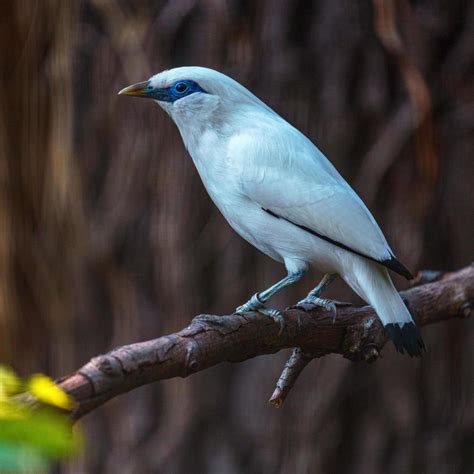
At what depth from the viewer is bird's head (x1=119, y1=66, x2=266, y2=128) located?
2143 mm

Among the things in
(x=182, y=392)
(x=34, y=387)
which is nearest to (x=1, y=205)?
(x=182, y=392)

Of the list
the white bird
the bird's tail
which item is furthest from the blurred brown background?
the bird's tail

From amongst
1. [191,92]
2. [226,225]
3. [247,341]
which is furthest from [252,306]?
[226,225]

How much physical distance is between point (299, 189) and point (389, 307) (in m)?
0.38

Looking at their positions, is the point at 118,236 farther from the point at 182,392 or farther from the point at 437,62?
the point at 437,62

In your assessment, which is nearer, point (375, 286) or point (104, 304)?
point (375, 286)

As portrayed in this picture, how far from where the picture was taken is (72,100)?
3268 millimetres

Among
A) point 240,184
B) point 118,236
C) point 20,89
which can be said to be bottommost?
point 118,236

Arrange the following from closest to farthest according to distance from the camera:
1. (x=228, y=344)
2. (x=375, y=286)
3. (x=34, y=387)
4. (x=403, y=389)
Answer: (x=34, y=387) < (x=228, y=344) < (x=375, y=286) < (x=403, y=389)

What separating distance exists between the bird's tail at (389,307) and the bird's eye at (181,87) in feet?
2.16

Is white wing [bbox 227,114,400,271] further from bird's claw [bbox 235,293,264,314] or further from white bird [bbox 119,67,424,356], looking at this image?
bird's claw [bbox 235,293,264,314]

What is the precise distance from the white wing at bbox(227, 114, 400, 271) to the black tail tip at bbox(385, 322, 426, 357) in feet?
0.60

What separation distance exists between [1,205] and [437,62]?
1.84 meters

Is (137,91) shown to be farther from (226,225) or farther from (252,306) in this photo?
(226,225)
